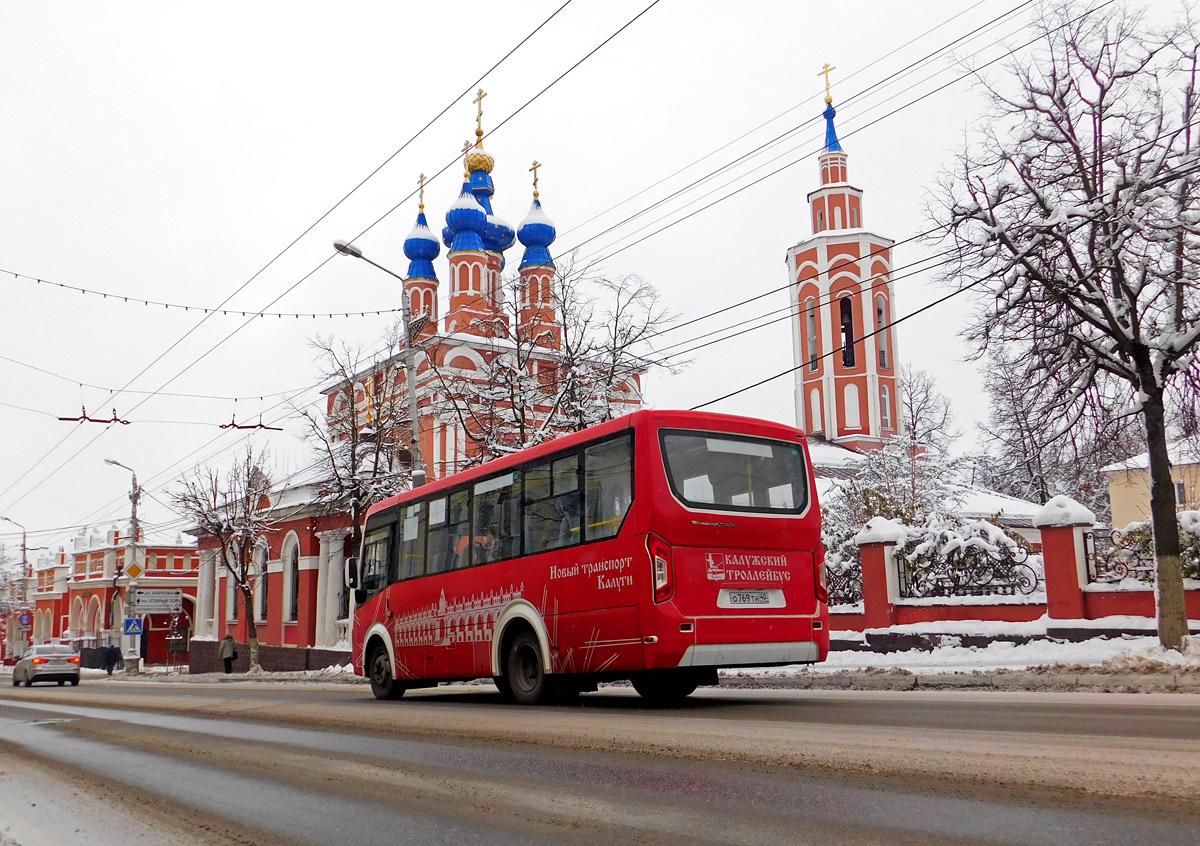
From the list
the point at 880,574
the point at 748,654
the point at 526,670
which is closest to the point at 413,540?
the point at 526,670

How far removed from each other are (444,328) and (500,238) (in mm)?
5531

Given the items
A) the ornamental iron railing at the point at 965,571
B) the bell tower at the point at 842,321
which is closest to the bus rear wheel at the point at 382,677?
the ornamental iron railing at the point at 965,571

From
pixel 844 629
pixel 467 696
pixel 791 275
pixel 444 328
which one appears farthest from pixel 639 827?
pixel 791 275

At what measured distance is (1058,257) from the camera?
14.8 metres

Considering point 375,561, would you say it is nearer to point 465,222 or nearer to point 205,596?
point 205,596

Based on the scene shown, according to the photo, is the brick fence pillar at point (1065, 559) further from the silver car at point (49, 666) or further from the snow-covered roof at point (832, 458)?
the silver car at point (49, 666)

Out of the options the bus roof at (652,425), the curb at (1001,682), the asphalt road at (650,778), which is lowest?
the curb at (1001,682)

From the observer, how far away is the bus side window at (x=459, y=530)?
13.0 m

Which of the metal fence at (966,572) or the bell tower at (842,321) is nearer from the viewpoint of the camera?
the metal fence at (966,572)

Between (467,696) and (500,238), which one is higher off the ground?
(500,238)

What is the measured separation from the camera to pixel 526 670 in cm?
1169

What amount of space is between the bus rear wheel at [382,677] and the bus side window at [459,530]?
8.18 ft

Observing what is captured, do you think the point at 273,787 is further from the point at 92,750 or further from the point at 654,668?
the point at 654,668

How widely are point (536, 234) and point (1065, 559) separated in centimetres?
3568
